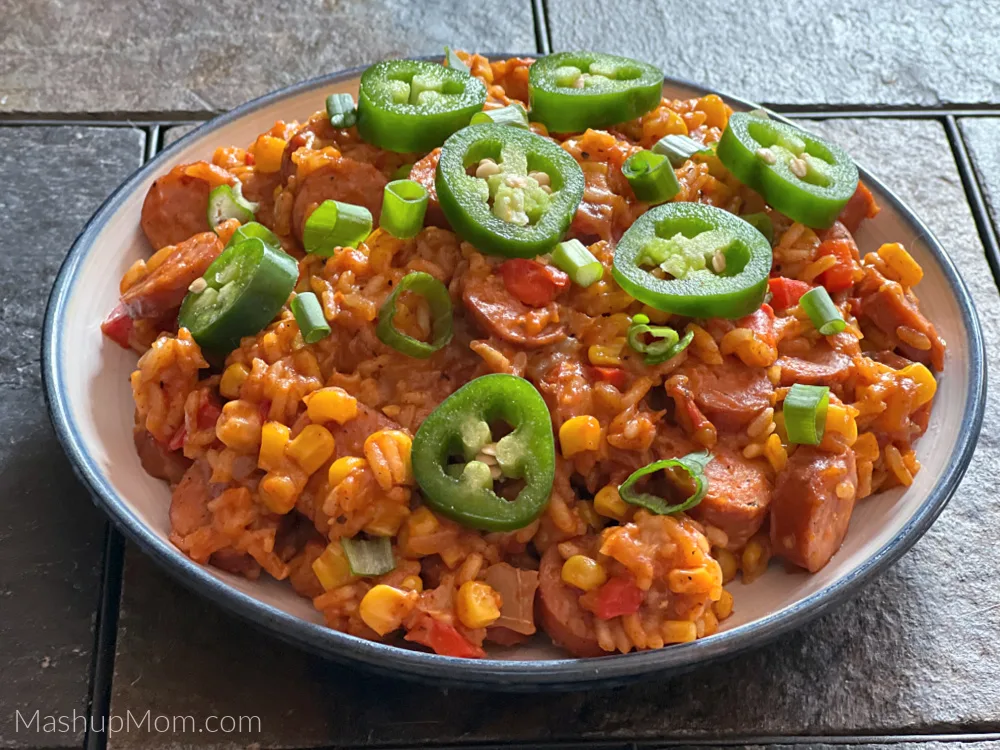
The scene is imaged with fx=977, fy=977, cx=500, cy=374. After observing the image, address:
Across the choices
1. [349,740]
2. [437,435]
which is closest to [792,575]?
[437,435]

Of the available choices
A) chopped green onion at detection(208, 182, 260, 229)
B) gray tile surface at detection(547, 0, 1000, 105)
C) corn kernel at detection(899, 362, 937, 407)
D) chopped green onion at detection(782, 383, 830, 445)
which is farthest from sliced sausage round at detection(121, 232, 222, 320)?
gray tile surface at detection(547, 0, 1000, 105)

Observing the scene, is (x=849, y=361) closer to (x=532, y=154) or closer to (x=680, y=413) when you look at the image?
(x=680, y=413)

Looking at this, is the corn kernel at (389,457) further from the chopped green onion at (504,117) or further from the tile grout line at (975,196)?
the tile grout line at (975,196)

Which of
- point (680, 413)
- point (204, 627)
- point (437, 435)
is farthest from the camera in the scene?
point (204, 627)

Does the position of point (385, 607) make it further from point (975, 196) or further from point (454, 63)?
point (975, 196)

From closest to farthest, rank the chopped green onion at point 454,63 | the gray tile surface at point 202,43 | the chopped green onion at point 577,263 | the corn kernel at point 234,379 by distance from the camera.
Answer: the corn kernel at point 234,379 → the chopped green onion at point 577,263 → the chopped green onion at point 454,63 → the gray tile surface at point 202,43

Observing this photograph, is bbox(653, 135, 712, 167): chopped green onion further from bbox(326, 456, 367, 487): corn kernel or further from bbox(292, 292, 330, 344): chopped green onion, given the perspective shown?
bbox(326, 456, 367, 487): corn kernel

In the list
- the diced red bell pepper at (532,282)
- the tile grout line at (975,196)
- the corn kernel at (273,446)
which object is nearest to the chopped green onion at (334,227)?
the diced red bell pepper at (532,282)

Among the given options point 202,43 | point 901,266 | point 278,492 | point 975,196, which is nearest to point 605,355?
point 278,492

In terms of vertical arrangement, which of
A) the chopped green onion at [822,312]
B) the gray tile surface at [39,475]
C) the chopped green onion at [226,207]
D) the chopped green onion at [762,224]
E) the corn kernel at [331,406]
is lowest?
the gray tile surface at [39,475]
